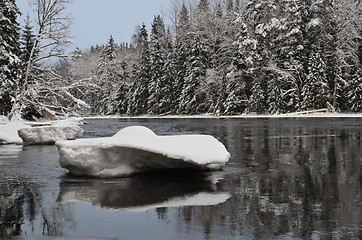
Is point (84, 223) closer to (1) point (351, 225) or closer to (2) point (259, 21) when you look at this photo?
(1) point (351, 225)

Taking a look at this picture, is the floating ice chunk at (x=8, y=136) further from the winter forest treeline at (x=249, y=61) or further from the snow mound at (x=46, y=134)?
the winter forest treeline at (x=249, y=61)

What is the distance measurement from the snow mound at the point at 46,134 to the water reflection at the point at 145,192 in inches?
382

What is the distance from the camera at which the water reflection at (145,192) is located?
23.9ft

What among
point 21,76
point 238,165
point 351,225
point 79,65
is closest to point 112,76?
point 79,65

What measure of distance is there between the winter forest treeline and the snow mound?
11082 millimetres

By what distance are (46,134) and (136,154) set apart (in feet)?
36.4

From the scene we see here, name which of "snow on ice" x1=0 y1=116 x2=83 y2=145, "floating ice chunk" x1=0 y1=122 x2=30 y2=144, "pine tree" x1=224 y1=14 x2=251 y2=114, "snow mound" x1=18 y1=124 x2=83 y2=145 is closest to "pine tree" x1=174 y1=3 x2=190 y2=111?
"pine tree" x1=224 y1=14 x2=251 y2=114

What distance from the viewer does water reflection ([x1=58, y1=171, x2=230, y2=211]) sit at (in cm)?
730

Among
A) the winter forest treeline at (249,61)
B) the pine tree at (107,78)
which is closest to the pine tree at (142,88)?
the winter forest treeline at (249,61)

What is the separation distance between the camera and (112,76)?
279 ft

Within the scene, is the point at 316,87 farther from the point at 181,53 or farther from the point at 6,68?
the point at 6,68

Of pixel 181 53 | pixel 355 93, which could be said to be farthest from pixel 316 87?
pixel 181 53

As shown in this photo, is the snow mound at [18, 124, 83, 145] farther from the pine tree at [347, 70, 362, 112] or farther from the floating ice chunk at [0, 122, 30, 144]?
the pine tree at [347, 70, 362, 112]

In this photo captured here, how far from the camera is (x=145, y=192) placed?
8.10 m
